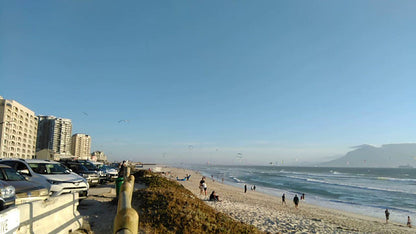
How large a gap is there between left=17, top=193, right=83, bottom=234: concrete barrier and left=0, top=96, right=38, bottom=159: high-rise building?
79.4 metres

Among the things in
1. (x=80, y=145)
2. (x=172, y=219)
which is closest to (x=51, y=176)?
(x=172, y=219)

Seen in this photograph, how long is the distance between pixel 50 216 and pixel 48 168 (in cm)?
670

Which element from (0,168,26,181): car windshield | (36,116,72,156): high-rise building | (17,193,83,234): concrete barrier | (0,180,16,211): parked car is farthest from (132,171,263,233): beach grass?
(36,116,72,156): high-rise building

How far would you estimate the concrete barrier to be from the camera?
154 inches

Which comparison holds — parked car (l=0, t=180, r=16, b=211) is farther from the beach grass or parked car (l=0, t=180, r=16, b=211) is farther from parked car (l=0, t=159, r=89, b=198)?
the beach grass

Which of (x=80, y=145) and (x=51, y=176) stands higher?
(x=80, y=145)

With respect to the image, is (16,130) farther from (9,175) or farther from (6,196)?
(6,196)

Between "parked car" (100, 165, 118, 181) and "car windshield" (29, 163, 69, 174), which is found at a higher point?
"car windshield" (29, 163, 69, 174)

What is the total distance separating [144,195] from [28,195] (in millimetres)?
4914

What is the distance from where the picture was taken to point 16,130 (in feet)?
284

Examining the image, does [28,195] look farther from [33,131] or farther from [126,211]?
[33,131]

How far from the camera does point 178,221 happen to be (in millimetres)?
8008

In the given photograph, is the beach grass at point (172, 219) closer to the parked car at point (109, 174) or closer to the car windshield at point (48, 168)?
the car windshield at point (48, 168)

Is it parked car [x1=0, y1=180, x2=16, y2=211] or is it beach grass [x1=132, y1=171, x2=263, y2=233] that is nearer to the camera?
parked car [x1=0, y1=180, x2=16, y2=211]
